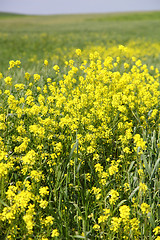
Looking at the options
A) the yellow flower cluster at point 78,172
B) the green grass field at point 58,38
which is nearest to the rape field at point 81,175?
the yellow flower cluster at point 78,172

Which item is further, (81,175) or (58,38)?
(58,38)

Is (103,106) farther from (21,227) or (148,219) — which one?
(21,227)

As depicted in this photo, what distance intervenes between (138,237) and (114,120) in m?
1.68

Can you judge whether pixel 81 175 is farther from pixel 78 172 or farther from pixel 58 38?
pixel 58 38

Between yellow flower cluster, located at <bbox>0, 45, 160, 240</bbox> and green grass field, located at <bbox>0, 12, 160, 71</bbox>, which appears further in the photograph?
green grass field, located at <bbox>0, 12, 160, 71</bbox>

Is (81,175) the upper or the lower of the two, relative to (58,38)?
lower

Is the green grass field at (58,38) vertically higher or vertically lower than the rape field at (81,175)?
higher

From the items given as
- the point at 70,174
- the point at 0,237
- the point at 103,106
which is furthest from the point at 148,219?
the point at 103,106

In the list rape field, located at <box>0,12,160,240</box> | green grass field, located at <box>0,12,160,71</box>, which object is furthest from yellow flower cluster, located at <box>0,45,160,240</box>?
green grass field, located at <box>0,12,160,71</box>

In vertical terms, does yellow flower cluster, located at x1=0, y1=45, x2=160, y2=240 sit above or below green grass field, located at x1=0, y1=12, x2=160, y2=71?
below

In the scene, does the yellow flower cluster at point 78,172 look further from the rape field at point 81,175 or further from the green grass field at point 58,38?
the green grass field at point 58,38

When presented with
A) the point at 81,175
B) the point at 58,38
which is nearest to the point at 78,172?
the point at 81,175

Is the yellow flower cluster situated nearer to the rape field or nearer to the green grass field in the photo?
the rape field

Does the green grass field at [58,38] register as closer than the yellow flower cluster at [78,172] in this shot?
No
